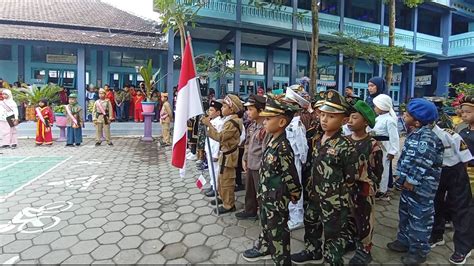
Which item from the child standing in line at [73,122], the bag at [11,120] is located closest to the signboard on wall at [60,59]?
the child standing in line at [73,122]

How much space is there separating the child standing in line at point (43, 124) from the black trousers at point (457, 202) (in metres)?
9.91

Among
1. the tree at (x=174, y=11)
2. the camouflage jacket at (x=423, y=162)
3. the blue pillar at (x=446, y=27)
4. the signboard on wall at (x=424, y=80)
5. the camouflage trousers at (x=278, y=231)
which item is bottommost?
the camouflage trousers at (x=278, y=231)

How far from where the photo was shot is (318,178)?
8.20ft

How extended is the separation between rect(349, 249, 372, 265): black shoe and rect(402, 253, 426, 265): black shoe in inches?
12.9

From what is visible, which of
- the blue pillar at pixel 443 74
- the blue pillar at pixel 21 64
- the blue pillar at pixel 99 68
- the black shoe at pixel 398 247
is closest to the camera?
the black shoe at pixel 398 247

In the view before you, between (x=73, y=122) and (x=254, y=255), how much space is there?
801 cm

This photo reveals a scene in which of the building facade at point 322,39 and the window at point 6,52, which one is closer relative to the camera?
the building facade at point 322,39

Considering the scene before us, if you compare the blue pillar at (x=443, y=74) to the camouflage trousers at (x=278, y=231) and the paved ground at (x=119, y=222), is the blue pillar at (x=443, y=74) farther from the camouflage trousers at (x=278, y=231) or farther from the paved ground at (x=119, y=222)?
the camouflage trousers at (x=278, y=231)

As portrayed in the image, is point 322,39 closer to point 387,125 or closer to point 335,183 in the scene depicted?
point 387,125

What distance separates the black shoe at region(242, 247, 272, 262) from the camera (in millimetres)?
2793

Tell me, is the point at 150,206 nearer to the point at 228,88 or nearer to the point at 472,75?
the point at 228,88

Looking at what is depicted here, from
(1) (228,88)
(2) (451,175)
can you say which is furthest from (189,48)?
→ (1) (228,88)

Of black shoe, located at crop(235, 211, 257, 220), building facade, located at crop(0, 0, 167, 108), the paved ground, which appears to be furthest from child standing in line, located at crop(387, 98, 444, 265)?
building facade, located at crop(0, 0, 167, 108)

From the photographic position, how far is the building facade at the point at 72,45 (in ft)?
37.1
